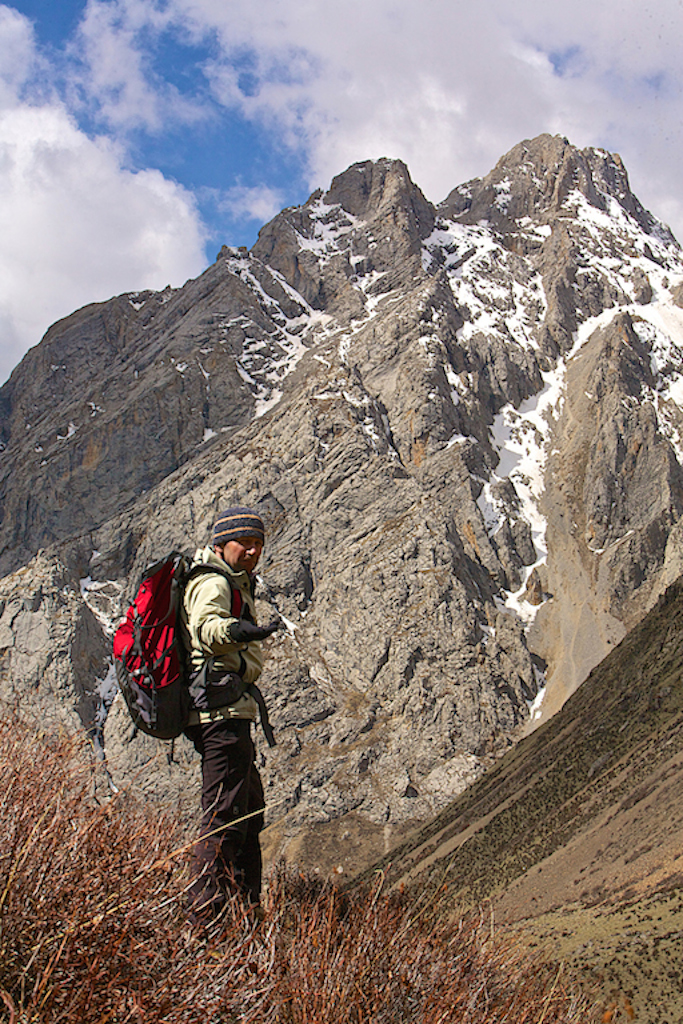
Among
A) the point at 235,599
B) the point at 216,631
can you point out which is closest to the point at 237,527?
the point at 235,599

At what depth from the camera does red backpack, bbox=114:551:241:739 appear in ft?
15.4

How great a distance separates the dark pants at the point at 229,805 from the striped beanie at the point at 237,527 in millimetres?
1453

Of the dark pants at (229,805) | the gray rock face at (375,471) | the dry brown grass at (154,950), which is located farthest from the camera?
the gray rock face at (375,471)

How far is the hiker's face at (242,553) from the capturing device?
5.48 m

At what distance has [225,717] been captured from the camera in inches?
196

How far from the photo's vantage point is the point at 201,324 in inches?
5822

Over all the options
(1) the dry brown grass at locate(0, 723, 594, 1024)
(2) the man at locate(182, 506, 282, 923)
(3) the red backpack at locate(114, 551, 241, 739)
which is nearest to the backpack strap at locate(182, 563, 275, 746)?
(2) the man at locate(182, 506, 282, 923)

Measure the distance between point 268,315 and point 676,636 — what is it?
113 metres

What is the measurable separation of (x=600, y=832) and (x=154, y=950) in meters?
59.3

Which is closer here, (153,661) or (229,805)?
(153,661)

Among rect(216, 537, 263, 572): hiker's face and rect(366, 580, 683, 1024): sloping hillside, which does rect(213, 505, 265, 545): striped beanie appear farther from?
rect(366, 580, 683, 1024): sloping hillside

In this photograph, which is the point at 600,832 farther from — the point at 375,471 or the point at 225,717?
the point at 375,471

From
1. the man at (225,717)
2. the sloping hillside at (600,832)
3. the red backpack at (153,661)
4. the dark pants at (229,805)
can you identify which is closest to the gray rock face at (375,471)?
the sloping hillside at (600,832)

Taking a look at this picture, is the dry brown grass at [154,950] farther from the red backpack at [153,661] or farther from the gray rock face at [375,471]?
the gray rock face at [375,471]
